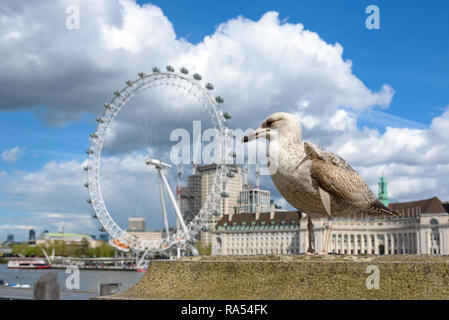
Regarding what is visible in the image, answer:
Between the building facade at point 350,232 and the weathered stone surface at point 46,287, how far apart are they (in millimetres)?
94344

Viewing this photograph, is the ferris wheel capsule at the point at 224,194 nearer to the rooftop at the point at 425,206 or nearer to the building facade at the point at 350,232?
the building facade at the point at 350,232

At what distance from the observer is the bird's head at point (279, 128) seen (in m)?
7.09

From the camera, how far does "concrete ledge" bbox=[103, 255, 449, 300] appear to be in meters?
5.08

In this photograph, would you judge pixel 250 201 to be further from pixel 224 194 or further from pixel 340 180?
pixel 340 180

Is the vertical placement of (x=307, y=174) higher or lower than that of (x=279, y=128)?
lower

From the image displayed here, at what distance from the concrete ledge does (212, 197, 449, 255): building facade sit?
91.7 m

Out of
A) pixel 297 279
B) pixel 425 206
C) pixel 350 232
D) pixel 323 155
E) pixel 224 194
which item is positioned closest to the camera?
pixel 297 279

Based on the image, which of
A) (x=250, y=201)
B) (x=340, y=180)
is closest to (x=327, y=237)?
(x=340, y=180)

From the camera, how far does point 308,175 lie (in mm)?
6789

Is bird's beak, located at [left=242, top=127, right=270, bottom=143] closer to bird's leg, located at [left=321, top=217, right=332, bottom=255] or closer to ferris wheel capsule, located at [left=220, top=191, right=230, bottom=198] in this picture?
bird's leg, located at [left=321, top=217, right=332, bottom=255]

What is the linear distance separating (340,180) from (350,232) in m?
112

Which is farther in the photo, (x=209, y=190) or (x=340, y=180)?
(x=209, y=190)
